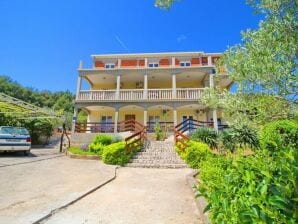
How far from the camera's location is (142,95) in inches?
882

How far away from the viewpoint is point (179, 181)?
26.2ft

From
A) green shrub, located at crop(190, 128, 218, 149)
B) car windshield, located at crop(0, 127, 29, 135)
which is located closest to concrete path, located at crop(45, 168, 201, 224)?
green shrub, located at crop(190, 128, 218, 149)

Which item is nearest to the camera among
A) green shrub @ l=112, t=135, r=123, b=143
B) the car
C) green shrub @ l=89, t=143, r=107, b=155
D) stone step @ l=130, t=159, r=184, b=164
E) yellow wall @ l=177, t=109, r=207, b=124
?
stone step @ l=130, t=159, r=184, b=164

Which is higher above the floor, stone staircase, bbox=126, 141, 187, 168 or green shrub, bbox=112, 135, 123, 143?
green shrub, bbox=112, 135, 123, 143

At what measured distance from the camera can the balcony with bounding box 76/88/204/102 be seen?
71.5 ft

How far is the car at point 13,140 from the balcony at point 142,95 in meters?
8.73

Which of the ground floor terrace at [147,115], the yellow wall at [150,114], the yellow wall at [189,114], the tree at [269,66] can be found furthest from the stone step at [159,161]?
the yellow wall at [189,114]

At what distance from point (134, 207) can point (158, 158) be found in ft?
27.3

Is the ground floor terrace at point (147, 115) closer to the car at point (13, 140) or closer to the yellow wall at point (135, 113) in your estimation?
the yellow wall at point (135, 113)

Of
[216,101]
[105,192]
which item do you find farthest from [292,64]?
Result: [105,192]

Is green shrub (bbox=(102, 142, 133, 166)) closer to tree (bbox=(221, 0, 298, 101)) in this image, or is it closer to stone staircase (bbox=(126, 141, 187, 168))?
stone staircase (bbox=(126, 141, 187, 168))

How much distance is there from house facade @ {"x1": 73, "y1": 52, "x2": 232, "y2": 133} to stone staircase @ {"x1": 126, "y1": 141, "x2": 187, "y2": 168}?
5.52 meters

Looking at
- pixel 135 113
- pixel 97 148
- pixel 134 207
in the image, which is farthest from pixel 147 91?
pixel 134 207

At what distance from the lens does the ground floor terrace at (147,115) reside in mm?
21656
